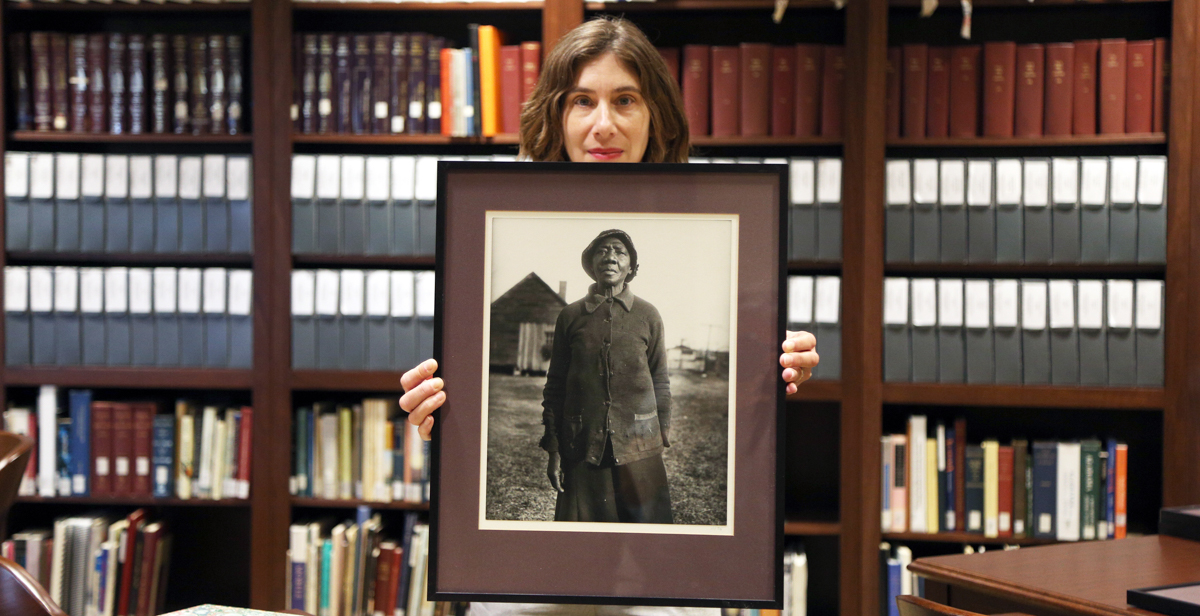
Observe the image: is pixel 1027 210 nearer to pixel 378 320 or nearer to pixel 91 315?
pixel 378 320

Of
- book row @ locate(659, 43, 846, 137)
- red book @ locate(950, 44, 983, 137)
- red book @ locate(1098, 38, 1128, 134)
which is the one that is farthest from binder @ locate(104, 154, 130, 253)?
red book @ locate(1098, 38, 1128, 134)

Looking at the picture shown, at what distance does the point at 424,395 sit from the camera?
0.96m

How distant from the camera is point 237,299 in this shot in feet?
8.22

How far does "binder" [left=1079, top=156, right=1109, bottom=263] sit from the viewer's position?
233cm

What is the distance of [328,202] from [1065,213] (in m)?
2.24

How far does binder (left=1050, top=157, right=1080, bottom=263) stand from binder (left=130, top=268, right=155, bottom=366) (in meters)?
2.79

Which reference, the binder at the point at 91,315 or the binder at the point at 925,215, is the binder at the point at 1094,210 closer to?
the binder at the point at 925,215

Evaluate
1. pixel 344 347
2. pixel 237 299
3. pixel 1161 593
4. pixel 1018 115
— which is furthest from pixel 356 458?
pixel 1018 115

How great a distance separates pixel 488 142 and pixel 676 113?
1.26m

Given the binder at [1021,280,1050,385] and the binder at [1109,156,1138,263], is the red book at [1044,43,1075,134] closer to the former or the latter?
the binder at [1109,156,1138,263]

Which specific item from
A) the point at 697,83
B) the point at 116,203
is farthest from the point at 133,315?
the point at 697,83

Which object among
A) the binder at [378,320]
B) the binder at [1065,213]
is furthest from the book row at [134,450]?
the binder at [1065,213]

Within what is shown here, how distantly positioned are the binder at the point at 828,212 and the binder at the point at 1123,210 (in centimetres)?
79

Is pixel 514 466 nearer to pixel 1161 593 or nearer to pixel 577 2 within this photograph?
pixel 1161 593
